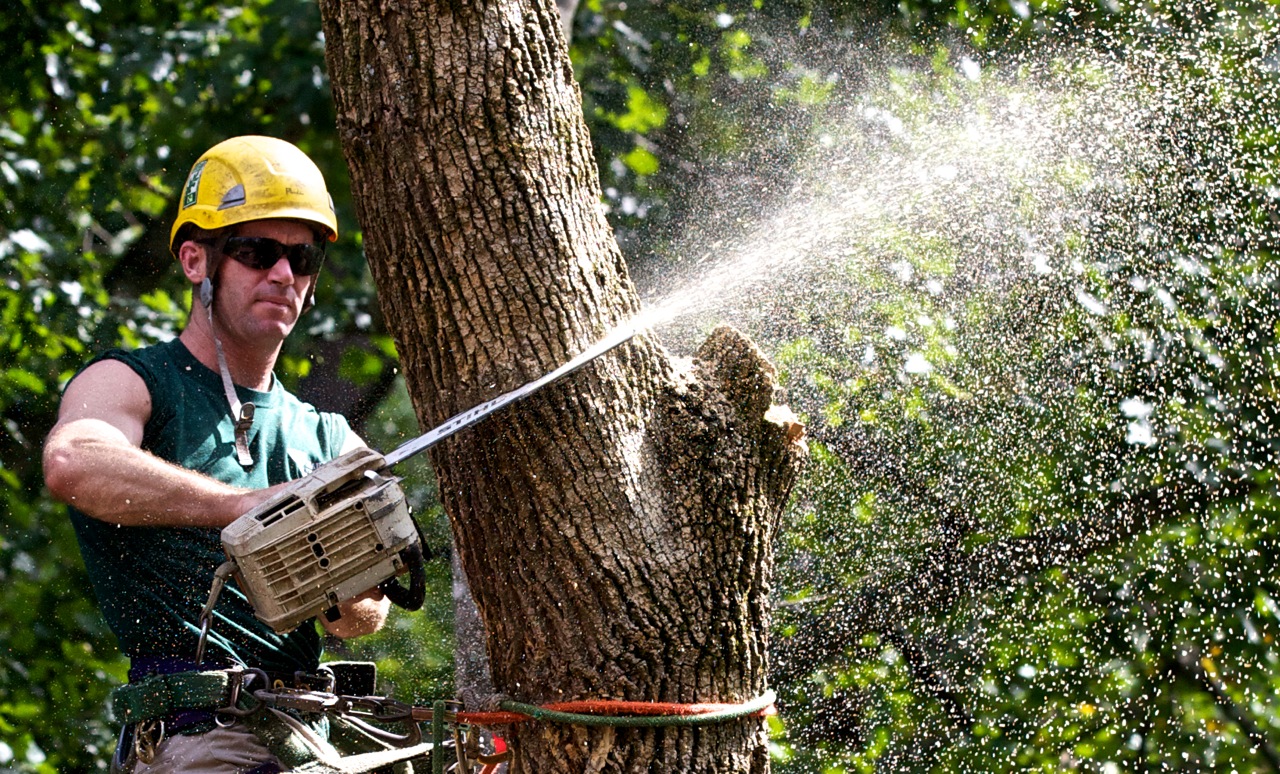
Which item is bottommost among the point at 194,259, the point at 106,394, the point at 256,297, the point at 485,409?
the point at 485,409

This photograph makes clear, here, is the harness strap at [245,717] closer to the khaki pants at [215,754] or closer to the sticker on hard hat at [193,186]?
the khaki pants at [215,754]

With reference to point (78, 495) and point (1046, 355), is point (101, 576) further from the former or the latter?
point (1046, 355)

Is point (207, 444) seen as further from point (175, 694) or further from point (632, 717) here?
point (632, 717)

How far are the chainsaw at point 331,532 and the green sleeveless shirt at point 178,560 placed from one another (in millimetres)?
414

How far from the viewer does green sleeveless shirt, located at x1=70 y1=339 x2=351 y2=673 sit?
2623 millimetres

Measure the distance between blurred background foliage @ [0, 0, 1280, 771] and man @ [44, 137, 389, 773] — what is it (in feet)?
5.79

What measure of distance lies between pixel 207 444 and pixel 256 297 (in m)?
0.43

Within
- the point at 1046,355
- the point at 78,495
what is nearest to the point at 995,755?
the point at 1046,355

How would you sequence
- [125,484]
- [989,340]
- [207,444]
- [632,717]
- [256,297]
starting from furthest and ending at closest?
[989,340], [256,297], [207,444], [125,484], [632,717]

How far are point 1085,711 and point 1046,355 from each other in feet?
5.64

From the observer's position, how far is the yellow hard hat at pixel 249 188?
9.73 feet

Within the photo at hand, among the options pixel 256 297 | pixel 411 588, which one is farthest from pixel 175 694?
pixel 256 297

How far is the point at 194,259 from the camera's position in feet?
9.98

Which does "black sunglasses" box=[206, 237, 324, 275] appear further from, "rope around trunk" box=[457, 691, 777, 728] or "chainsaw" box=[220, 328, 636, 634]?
"rope around trunk" box=[457, 691, 777, 728]
